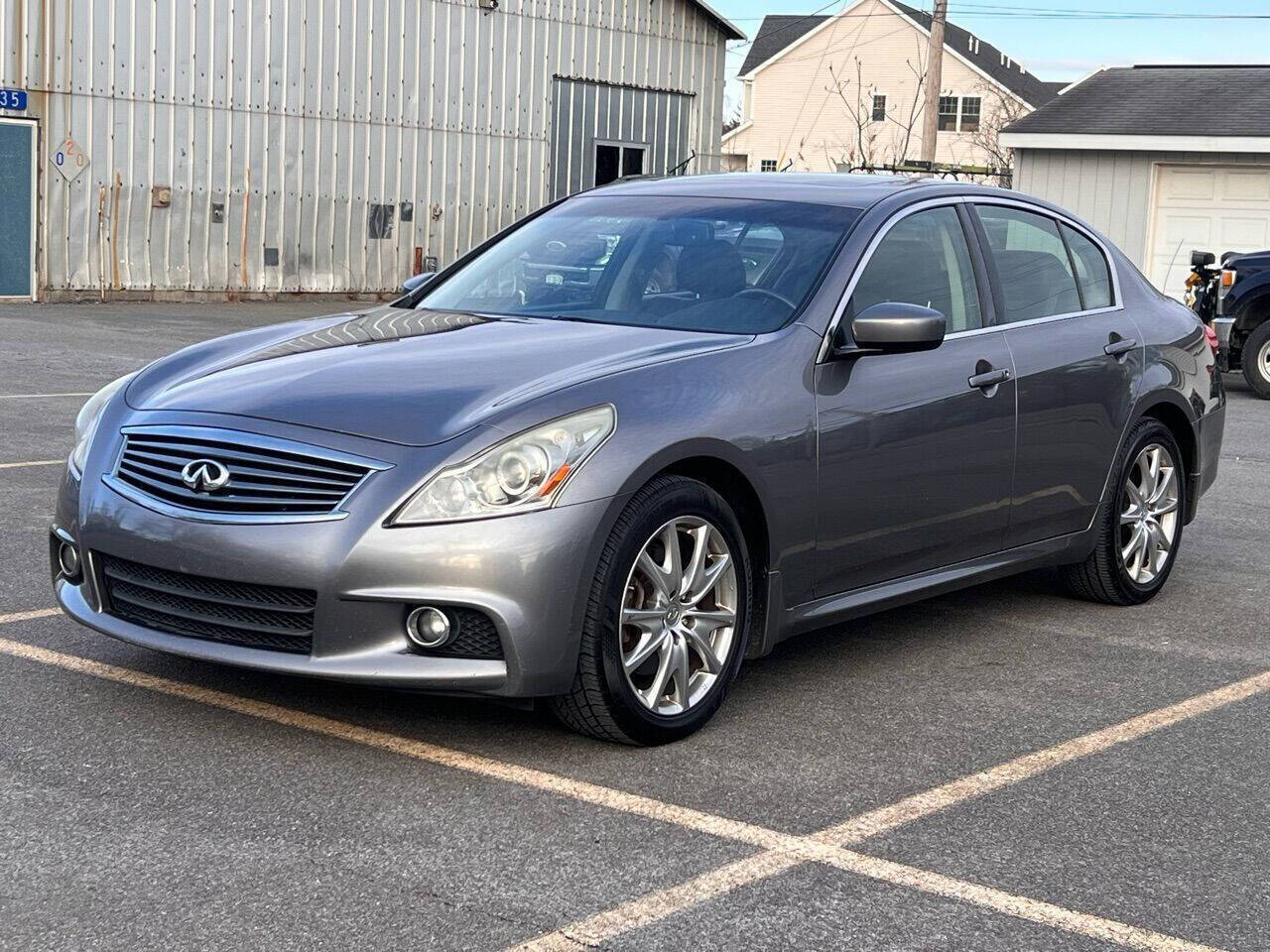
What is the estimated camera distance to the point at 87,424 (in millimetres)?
5289

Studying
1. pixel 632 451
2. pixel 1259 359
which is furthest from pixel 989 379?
pixel 1259 359

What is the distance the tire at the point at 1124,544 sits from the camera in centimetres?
685

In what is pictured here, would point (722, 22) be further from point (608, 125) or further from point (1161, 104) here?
point (1161, 104)

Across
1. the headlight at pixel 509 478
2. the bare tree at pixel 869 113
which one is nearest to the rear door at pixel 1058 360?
the headlight at pixel 509 478

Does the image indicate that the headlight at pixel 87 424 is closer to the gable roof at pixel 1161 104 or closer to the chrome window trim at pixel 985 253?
the chrome window trim at pixel 985 253

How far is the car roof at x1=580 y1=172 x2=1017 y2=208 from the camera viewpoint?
6.04 metres

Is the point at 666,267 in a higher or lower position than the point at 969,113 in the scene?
lower

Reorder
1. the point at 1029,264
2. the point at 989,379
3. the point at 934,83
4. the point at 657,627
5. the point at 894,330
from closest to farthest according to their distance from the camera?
the point at 657,627 < the point at 894,330 < the point at 989,379 < the point at 1029,264 < the point at 934,83

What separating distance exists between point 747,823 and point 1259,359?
14.7 m

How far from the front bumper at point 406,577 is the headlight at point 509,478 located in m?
0.04

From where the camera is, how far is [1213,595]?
7.33 m

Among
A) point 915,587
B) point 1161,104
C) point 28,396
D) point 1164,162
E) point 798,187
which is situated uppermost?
point 1161,104

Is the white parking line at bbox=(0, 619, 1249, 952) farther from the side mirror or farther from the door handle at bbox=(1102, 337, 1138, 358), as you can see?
the door handle at bbox=(1102, 337, 1138, 358)

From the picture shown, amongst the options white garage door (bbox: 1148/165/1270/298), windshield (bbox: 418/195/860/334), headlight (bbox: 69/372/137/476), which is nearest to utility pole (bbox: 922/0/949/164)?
white garage door (bbox: 1148/165/1270/298)
